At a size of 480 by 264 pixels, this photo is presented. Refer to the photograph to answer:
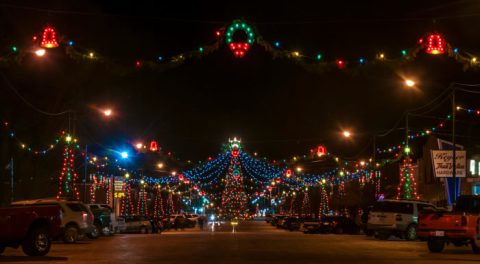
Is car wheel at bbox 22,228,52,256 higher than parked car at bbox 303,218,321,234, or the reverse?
car wheel at bbox 22,228,52,256

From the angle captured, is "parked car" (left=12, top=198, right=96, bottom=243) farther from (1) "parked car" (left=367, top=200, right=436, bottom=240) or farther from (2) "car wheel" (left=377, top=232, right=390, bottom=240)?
(2) "car wheel" (left=377, top=232, right=390, bottom=240)

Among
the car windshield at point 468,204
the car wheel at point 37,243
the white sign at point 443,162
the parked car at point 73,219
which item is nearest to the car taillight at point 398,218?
the white sign at point 443,162

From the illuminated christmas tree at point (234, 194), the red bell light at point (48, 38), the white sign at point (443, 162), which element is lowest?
the illuminated christmas tree at point (234, 194)

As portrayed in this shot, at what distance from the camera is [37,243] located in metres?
21.1

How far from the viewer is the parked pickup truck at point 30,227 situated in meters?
20.4

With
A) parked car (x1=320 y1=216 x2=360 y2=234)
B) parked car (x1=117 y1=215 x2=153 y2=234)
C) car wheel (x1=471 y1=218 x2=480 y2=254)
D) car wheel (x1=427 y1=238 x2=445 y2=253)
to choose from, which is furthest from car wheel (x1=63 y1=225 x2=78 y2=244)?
parked car (x1=320 y1=216 x2=360 y2=234)

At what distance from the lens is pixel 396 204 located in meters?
34.8

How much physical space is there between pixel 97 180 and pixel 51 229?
168 ft

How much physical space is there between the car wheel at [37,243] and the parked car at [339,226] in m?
30.9

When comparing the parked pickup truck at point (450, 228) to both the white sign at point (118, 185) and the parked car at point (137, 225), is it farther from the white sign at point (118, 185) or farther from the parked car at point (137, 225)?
the white sign at point (118, 185)

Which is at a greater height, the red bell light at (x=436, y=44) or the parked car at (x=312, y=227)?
the red bell light at (x=436, y=44)

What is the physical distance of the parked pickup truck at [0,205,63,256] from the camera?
66.9 feet

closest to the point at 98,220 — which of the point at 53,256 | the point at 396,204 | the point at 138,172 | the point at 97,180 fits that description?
the point at 396,204

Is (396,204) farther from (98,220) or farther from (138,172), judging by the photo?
(138,172)
